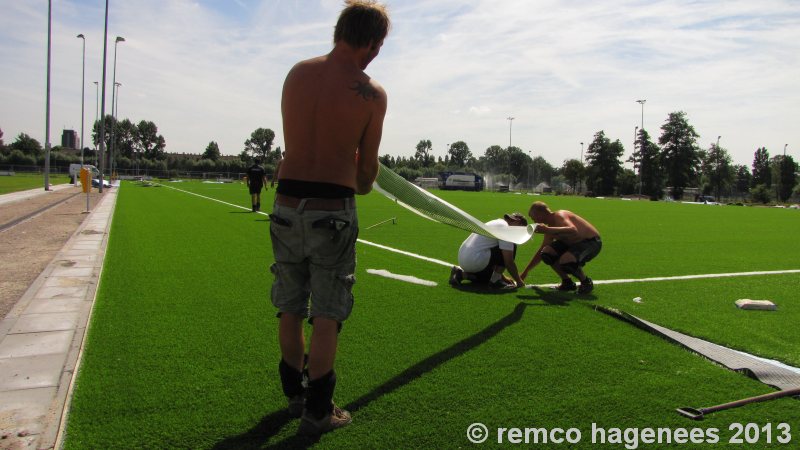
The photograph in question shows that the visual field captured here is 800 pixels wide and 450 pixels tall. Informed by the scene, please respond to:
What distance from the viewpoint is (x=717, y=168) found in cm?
9475

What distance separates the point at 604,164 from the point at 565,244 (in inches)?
3876

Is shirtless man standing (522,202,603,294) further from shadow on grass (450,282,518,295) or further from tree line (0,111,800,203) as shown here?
tree line (0,111,800,203)

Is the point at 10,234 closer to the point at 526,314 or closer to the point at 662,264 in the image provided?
the point at 526,314

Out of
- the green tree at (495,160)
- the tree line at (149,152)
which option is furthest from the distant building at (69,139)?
the green tree at (495,160)

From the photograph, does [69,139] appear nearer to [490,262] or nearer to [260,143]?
[260,143]

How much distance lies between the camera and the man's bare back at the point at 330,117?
2859 mm

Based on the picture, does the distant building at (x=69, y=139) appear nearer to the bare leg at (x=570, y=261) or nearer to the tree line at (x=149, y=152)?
the tree line at (x=149, y=152)

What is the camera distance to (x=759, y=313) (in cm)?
593

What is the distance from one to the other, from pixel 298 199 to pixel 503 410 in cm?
176

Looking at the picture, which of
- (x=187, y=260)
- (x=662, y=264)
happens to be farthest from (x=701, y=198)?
(x=187, y=260)

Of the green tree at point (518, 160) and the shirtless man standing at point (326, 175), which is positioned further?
the green tree at point (518, 160)

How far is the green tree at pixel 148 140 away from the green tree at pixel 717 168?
4749 inches

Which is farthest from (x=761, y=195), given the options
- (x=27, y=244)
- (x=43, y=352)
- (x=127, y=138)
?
(x=127, y=138)

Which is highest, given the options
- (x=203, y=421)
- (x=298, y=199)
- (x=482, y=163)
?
(x=482, y=163)
